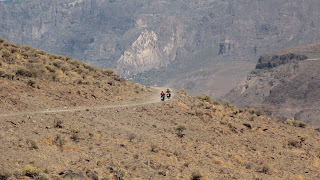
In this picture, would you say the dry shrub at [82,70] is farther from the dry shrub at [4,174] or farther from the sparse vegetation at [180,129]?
the dry shrub at [4,174]

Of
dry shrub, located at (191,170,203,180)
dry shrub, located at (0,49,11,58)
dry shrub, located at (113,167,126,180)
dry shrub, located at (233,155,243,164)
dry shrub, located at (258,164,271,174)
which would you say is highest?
dry shrub, located at (0,49,11,58)

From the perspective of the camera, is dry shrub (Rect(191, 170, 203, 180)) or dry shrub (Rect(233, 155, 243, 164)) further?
dry shrub (Rect(233, 155, 243, 164))

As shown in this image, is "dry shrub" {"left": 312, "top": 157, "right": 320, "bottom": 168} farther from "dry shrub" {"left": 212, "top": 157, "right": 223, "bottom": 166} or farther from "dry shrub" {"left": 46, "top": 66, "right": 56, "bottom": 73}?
"dry shrub" {"left": 46, "top": 66, "right": 56, "bottom": 73}

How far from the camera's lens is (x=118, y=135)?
3197 centimetres

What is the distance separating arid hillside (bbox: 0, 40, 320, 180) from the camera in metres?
24.9

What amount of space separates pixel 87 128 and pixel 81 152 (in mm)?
5589

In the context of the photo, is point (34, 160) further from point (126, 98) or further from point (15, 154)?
point (126, 98)

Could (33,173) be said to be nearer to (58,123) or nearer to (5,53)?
(58,123)

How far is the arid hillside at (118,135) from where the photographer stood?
81.7ft

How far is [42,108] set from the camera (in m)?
36.7

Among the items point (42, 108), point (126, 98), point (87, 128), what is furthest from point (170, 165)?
point (126, 98)

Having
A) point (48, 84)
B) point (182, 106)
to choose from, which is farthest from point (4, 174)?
point (182, 106)

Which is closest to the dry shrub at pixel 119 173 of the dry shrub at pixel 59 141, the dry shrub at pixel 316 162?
the dry shrub at pixel 59 141

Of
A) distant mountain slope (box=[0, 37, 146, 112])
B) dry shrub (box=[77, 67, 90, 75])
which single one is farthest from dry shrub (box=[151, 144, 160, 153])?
dry shrub (box=[77, 67, 90, 75])
